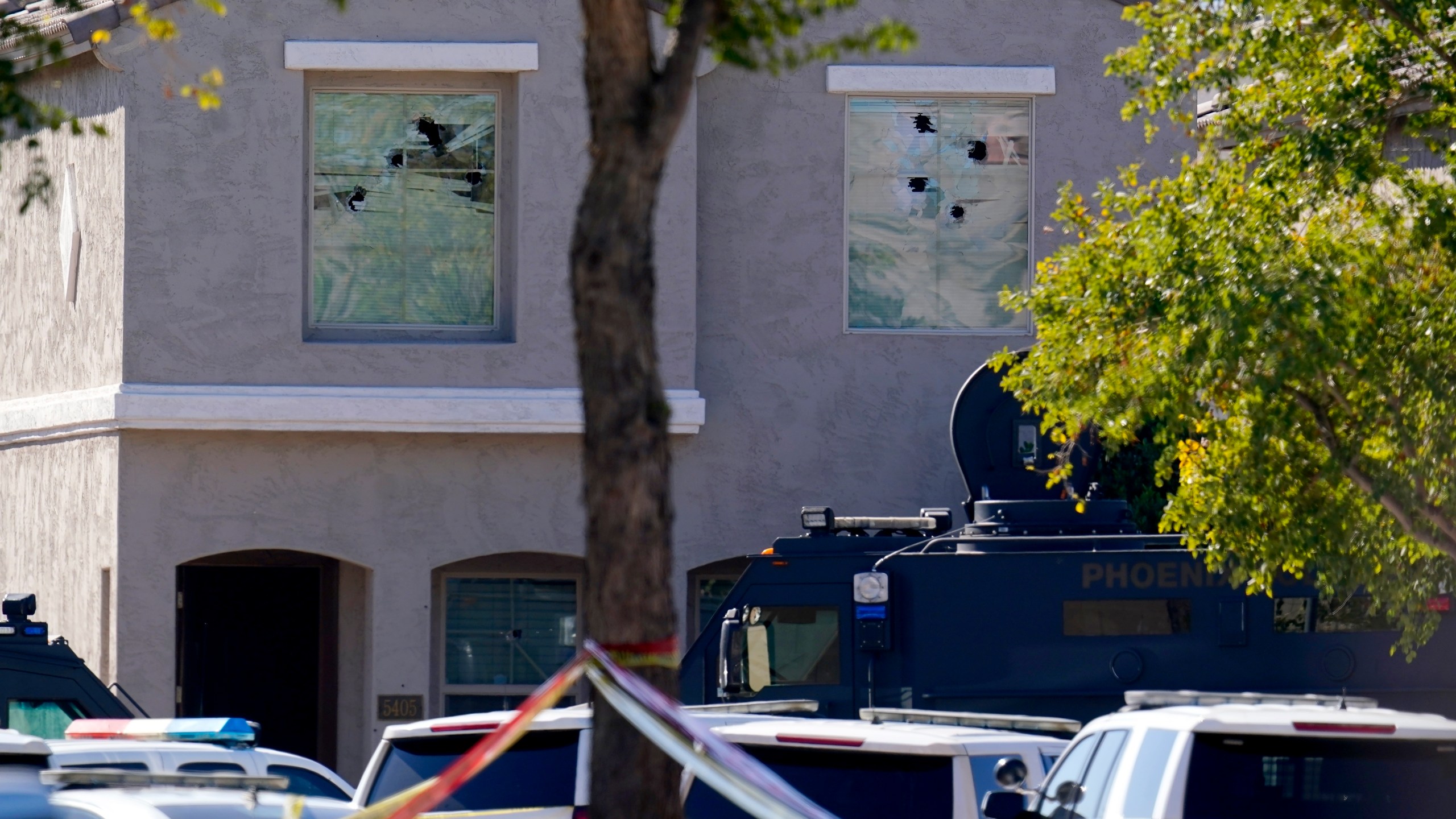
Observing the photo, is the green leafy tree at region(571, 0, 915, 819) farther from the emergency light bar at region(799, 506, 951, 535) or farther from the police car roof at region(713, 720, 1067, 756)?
the emergency light bar at region(799, 506, 951, 535)

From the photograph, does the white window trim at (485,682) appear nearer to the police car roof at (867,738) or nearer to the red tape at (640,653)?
the police car roof at (867,738)

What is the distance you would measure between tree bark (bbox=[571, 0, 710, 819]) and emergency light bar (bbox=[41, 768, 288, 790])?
2406 millimetres

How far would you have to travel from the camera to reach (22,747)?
6301mm

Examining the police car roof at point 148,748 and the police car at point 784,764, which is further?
the police car roof at point 148,748

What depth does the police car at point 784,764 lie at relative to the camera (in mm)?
7258

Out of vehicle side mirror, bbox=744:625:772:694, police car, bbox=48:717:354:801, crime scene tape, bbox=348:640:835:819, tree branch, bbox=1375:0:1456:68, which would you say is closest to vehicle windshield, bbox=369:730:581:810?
police car, bbox=48:717:354:801

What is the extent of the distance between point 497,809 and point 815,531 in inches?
197

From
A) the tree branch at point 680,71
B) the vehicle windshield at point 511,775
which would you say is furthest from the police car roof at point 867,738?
the tree branch at point 680,71

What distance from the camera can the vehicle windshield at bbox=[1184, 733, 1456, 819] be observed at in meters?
6.43

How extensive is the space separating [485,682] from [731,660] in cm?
546

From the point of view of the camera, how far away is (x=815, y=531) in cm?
1226

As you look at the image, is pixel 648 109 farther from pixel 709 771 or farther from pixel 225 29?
pixel 225 29

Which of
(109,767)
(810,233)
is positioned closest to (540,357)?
(810,233)

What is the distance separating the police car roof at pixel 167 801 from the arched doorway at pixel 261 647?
11330 millimetres
